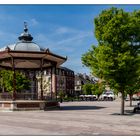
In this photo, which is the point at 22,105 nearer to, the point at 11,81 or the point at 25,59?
the point at 25,59

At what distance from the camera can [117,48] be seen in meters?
29.0

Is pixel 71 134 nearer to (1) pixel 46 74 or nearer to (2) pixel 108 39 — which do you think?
(2) pixel 108 39

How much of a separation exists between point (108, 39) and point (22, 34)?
14990 millimetres

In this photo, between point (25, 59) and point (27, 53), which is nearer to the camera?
point (27, 53)

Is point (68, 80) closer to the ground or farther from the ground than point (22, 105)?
farther from the ground

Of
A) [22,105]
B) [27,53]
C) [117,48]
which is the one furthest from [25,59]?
[117,48]

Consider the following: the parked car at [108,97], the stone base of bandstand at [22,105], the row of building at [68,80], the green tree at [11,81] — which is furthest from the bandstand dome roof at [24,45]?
the row of building at [68,80]

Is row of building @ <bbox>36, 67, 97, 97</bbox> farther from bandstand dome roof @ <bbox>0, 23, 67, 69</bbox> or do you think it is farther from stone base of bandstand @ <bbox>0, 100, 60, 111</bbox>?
stone base of bandstand @ <bbox>0, 100, 60, 111</bbox>

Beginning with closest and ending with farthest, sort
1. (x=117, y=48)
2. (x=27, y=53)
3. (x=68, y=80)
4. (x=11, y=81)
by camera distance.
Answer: (x=117, y=48) < (x=27, y=53) < (x=11, y=81) < (x=68, y=80)

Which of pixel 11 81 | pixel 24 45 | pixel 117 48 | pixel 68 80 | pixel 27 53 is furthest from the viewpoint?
pixel 68 80

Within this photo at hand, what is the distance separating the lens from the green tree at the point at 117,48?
2830 centimetres

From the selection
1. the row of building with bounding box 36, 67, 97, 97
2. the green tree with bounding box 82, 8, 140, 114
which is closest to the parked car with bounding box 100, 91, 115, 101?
the row of building with bounding box 36, 67, 97, 97

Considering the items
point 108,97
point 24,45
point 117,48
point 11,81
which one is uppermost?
point 24,45
